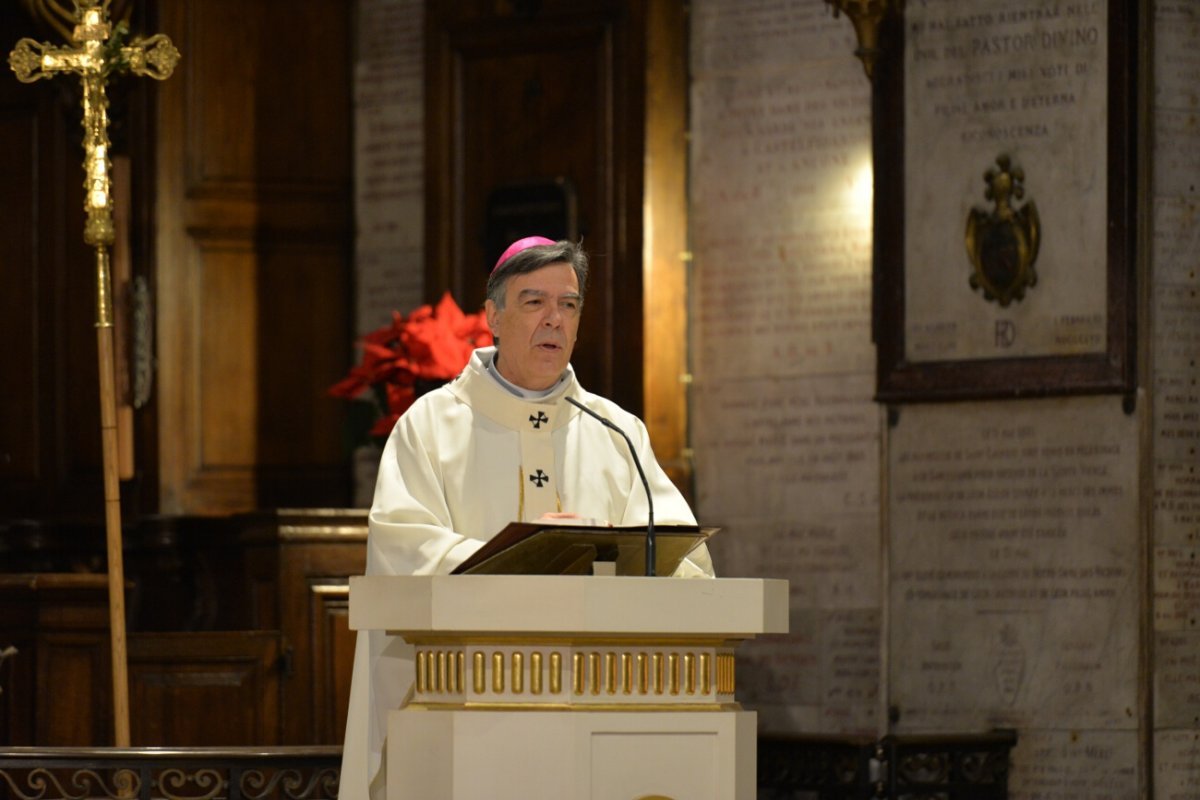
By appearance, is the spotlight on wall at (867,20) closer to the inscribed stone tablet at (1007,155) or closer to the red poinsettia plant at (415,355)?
the inscribed stone tablet at (1007,155)

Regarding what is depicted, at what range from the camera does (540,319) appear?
4.97 meters

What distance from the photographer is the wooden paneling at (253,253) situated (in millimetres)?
9117

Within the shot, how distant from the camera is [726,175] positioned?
28.3 ft

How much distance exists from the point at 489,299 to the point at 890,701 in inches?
131

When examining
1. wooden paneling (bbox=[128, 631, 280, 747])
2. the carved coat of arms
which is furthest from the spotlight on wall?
wooden paneling (bbox=[128, 631, 280, 747])

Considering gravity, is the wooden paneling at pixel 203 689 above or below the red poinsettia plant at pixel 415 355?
below

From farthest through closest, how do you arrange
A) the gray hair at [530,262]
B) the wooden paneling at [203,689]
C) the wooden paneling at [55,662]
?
the wooden paneling at [203,689] → the wooden paneling at [55,662] → the gray hair at [530,262]

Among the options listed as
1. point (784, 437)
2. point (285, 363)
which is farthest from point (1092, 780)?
point (285, 363)

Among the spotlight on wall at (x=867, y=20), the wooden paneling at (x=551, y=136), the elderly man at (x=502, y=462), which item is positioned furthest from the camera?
the wooden paneling at (x=551, y=136)

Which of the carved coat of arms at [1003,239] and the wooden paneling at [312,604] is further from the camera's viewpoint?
the carved coat of arms at [1003,239]

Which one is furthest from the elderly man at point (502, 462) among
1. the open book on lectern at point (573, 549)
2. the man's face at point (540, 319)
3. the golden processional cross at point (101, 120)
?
the golden processional cross at point (101, 120)

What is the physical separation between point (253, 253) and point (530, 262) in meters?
4.51

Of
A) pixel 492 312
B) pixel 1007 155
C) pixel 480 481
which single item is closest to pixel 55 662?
pixel 480 481

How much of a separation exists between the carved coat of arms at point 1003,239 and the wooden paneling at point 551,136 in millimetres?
1374
